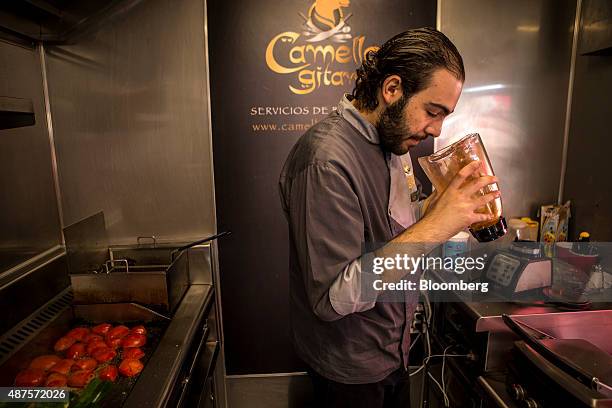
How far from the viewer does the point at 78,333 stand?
49.8 inches

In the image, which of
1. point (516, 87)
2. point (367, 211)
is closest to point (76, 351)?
point (367, 211)

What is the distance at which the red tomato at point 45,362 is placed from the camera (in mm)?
1110

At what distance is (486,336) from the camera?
118 centimetres

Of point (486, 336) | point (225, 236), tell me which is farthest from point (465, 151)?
point (225, 236)

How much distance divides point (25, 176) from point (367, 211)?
4.11ft

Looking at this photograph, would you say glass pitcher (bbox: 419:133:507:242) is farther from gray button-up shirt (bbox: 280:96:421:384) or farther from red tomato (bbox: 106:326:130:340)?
red tomato (bbox: 106:326:130:340)

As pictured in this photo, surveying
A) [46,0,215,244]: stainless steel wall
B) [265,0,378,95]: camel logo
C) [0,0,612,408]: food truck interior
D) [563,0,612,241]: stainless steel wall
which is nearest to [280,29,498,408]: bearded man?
[0,0,612,408]: food truck interior

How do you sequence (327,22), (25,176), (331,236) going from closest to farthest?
(331,236)
(25,176)
(327,22)

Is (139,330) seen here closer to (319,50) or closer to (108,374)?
(108,374)

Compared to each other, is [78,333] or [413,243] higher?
[413,243]

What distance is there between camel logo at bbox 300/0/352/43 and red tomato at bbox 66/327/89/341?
4.28ft

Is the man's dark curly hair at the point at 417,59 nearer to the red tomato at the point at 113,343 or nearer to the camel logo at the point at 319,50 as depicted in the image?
the camel logo at the point at 319,50

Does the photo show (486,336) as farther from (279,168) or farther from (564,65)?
(564,65)

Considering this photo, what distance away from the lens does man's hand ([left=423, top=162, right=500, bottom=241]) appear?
874 millimetres
